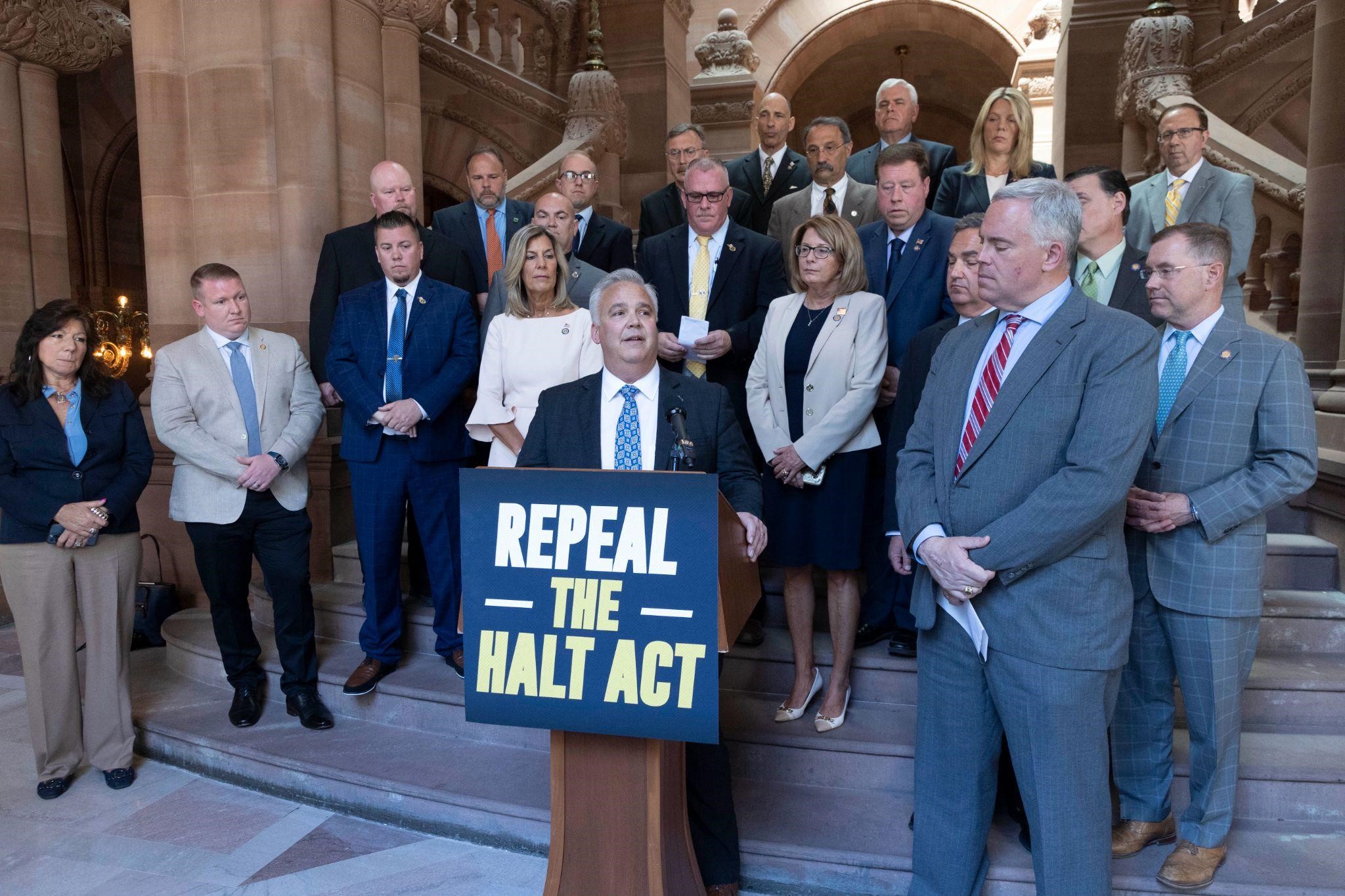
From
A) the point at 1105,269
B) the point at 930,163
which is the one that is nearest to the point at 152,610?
the point at 930,163

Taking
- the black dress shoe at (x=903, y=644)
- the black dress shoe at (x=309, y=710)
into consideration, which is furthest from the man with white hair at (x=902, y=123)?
the black dress shoe at (x=309, y=710)

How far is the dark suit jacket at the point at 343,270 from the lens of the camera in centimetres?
437

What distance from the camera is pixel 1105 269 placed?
10.6 ft

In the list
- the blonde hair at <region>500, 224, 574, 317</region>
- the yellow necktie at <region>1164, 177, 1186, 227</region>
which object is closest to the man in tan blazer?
the blonde hair at <region>500, 224, 574, 317</region>

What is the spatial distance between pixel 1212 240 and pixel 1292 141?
6.80 meters

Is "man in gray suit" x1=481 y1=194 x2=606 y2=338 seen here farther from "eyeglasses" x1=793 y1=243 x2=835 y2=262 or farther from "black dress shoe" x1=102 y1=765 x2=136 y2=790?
"black dress shoe" x1=102 y1=765 x2=136 y2=790

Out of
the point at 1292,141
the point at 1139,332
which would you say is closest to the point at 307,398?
the point at 1139,332

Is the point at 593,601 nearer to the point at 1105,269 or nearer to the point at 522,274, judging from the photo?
the point at 522,274

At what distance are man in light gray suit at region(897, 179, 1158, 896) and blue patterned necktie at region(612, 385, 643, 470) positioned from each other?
0.80m

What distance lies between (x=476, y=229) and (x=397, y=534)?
1666 mm

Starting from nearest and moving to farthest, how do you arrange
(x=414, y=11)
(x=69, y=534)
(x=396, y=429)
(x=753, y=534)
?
(x=753, y=534)
(x=69, y=534)
(x=396, y=429)
(x=414, y=11)

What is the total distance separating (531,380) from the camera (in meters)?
3.78

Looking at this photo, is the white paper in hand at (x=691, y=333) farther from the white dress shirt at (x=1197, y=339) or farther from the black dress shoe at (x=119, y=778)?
the black dress shoe at (x=119, y=778)

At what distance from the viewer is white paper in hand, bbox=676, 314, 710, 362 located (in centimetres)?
385
